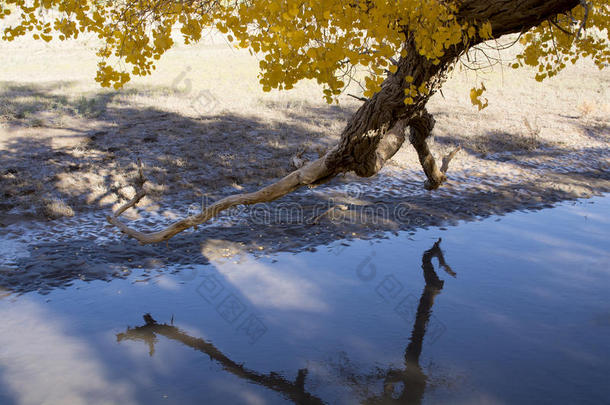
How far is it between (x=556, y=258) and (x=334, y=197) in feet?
12.5

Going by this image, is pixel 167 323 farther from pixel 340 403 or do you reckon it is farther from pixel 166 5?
pixel 166 5

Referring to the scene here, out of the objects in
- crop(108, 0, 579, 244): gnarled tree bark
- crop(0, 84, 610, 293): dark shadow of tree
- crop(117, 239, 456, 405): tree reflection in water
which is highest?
crop(108, 0, 579, 244): gnarled tree bark

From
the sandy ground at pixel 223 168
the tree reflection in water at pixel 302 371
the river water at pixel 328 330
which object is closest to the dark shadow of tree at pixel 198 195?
the sandy ground at pixel 223 168

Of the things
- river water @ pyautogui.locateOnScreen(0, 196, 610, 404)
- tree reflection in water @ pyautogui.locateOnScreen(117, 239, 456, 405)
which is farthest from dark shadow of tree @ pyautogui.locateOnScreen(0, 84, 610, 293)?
tree reflection in water @ pyautogui.locateOnScreen(117, 239, 456, 405)

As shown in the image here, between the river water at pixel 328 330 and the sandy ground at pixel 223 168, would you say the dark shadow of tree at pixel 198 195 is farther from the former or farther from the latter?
the river water at pixel 328 330

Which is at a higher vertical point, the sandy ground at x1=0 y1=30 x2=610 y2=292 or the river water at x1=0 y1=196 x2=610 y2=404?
the sandy ground at x1=0 y1=30 x2=610 y2=292

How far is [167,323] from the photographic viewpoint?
5.48m

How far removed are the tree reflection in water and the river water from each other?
0.02 metres

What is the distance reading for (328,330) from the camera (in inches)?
211

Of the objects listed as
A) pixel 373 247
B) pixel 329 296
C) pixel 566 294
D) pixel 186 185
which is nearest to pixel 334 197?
pixel 373 247

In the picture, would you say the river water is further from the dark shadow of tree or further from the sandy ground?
the sandy ground

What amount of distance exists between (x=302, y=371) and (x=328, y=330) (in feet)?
2.40

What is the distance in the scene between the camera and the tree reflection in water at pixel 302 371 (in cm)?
439

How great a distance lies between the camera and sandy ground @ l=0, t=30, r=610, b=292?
24.3ft
